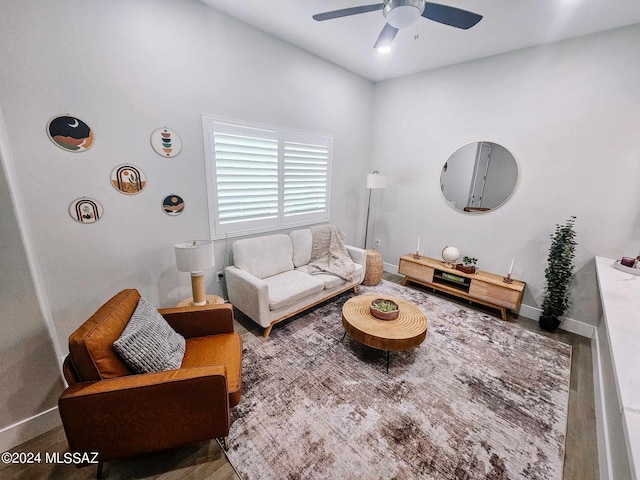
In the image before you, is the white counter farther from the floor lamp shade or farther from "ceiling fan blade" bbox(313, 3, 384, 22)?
the floor lamp shade

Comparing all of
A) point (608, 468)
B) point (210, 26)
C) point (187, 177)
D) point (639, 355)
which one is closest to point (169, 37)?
point (210, 26)

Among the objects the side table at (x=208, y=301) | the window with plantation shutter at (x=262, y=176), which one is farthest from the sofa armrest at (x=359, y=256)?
the side table at (x=208, y=301)

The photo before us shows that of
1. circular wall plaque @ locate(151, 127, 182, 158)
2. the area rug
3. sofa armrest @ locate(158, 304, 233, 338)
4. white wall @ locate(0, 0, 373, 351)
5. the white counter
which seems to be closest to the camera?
the white counter

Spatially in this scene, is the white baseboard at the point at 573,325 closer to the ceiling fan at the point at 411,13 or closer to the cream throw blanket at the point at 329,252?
the cream throw blanket at the point at 329,252

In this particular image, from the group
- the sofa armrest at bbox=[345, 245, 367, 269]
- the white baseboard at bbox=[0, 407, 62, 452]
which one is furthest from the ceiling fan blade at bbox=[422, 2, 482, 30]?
the white baseboard at bbox=[0, 407, 62, 452]

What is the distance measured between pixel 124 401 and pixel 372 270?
317 cm

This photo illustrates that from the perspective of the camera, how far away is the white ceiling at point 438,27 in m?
2.21

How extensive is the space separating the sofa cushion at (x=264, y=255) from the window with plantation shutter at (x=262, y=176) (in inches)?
7.7

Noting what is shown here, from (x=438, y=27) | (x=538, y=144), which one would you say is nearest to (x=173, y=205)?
(x=438, y=27)

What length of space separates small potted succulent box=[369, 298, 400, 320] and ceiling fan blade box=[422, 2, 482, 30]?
2212 millimetres

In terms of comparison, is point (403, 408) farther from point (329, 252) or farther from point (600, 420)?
point (329, 252)

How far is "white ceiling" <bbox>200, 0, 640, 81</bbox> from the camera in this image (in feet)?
7.27

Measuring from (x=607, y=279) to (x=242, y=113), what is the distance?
3.78 meters

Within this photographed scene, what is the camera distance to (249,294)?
2.57m
